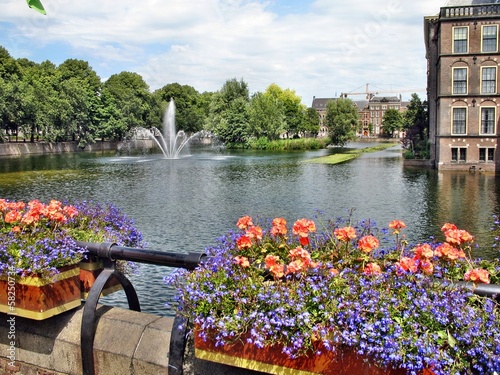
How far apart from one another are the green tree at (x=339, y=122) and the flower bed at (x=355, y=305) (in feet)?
289

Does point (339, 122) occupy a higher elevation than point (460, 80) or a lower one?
lower

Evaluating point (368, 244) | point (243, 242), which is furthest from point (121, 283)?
point (368, 244)

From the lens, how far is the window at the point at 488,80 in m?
40.4

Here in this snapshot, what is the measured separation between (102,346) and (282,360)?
1.49 meters

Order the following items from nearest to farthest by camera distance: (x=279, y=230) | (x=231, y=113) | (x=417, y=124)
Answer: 1. (x=279, y=230)
2. (x=417, y=124)
3. (x=231, y=113)

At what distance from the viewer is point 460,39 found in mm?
40938

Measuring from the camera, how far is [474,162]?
41.0m

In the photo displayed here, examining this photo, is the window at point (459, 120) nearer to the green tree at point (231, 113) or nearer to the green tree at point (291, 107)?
the green tree at point (231, 113)

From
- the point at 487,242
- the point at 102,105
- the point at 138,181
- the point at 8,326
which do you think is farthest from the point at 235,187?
the point at 102,105

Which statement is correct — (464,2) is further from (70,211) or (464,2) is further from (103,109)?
(103,109)

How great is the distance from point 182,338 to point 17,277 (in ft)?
4.44

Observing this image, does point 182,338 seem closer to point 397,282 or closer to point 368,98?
point 397,282

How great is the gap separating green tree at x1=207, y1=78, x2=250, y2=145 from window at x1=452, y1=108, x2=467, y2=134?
46037mm

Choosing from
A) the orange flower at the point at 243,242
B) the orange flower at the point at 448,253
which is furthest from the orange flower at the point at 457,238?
the orange flower at the point at 243,242
